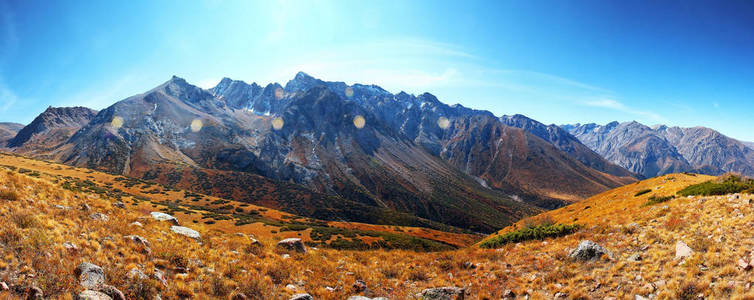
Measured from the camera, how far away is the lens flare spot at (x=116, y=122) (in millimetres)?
187875

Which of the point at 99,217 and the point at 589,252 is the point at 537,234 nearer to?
the point at 589,252

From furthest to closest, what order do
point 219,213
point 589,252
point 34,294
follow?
1. point 219,213
2. point 589,252
3. point 34,294

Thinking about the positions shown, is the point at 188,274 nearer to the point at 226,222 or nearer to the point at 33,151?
the point at 226,222

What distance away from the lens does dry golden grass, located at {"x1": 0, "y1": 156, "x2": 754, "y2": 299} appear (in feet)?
32.3

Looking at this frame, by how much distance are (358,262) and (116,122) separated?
252m

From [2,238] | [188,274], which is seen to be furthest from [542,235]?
[2,238]

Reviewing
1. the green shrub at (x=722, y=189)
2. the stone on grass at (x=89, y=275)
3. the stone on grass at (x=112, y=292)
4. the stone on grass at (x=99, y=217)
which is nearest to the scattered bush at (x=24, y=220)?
the stone on grass at (x=99, y=217)

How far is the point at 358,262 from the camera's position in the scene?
19.8 metres

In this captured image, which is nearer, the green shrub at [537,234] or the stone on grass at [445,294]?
the stone on grass at [445,294]

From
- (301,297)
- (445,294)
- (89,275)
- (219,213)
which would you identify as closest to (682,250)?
(445,294)

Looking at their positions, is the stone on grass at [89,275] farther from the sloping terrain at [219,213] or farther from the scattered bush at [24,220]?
the sloping terrain at [219,213]

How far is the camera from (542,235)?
21.7 m

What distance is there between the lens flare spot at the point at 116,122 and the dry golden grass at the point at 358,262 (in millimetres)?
230581

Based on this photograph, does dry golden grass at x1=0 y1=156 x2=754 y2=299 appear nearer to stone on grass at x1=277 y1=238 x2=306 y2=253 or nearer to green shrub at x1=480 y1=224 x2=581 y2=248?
stone on grass at x1=277 y1=238 x2=306 y2=253
